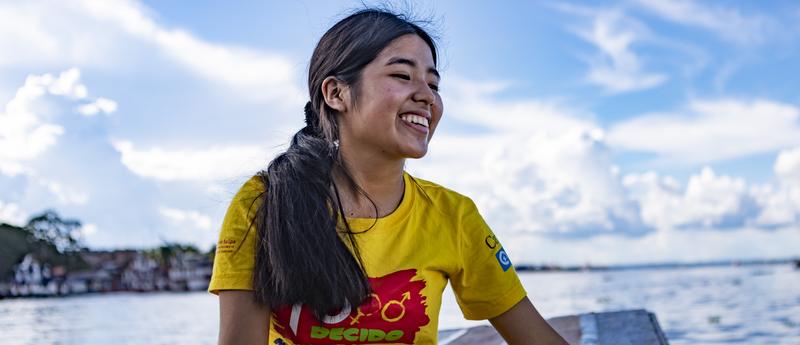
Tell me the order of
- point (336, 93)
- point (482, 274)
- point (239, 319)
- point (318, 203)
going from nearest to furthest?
point (239, 319) < point (318, 203) < point (336, 93) < point (482, 274)

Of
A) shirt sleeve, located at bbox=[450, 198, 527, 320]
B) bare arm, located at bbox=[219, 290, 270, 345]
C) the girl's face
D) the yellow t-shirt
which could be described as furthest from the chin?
bare arm, located at bbox=[219, 290, 270, 345]

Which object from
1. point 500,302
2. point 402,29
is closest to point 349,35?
point 402,29

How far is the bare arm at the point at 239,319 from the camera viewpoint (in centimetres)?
171

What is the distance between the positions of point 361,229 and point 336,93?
0.35 metres

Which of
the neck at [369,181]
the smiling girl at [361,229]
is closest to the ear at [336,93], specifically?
the smiling girl at [361,229]

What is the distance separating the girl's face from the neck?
24mm

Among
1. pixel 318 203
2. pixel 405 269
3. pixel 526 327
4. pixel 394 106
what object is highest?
pixel 394 106

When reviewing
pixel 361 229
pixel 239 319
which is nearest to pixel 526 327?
pixel 361 229

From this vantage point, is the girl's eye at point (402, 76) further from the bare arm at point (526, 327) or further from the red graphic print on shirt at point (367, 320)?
the bare arm at point (526, 327)

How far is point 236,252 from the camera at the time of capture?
1744 mm

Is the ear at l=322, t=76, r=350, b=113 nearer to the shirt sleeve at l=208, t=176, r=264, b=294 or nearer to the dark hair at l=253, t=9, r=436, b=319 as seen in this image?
the dark hair at l=253, t=9, r=436, b=319

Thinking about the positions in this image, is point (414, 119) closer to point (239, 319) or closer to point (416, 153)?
point (416, 153)

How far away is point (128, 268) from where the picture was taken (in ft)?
328

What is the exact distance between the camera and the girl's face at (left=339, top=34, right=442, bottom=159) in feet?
6.11
